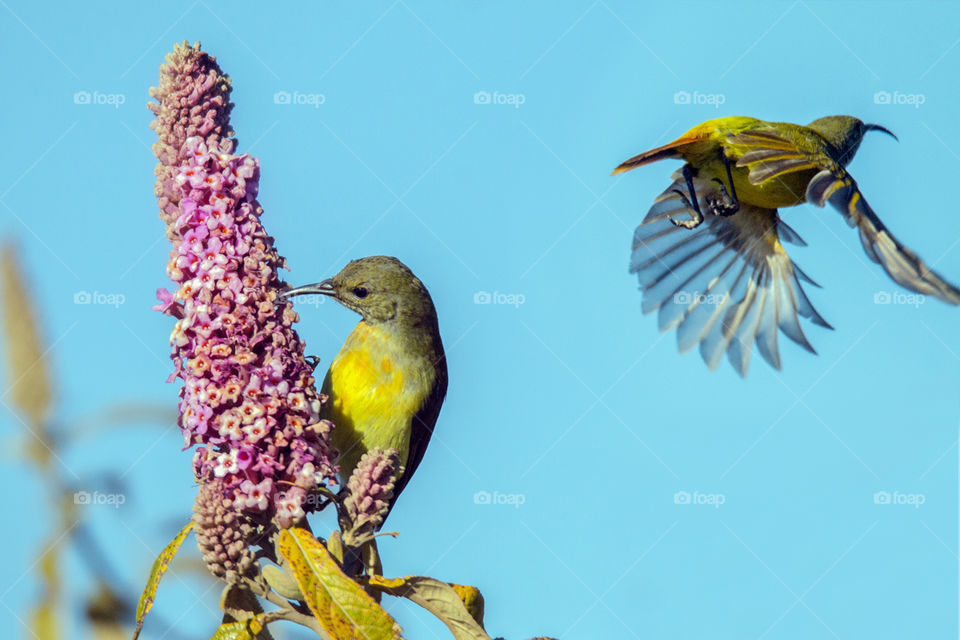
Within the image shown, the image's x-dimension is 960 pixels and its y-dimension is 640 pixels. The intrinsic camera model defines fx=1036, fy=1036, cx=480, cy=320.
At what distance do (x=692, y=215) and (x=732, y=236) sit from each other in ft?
2.01

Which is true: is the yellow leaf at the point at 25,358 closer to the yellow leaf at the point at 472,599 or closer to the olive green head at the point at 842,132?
the yellow leaf at the point at 472,599

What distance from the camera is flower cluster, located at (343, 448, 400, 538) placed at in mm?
3377

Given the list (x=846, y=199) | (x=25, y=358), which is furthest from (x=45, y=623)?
(x=846, y=199)

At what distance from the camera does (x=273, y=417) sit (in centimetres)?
350

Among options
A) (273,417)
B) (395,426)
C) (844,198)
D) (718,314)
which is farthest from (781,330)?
(273,417)

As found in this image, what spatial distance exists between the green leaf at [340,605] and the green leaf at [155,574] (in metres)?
0.48

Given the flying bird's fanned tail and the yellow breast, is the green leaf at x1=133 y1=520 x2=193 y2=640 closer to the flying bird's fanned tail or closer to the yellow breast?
the yellow breast

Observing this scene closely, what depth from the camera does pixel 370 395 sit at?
4.77 meters

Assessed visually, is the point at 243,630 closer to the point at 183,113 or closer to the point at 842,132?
the point at 183,113

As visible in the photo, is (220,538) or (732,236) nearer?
(220,538)

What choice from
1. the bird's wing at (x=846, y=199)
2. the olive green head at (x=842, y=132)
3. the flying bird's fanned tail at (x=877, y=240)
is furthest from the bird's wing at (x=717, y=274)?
the flying bird's fanned tail at (x=877, y=240)

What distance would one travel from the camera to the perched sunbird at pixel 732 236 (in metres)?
6.66

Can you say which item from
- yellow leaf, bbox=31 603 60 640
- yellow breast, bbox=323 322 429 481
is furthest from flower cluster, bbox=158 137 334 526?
yellow breast, bbox=323 322 429 481

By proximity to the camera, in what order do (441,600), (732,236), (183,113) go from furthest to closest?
(732,236)
(183,113)
(441,600)
